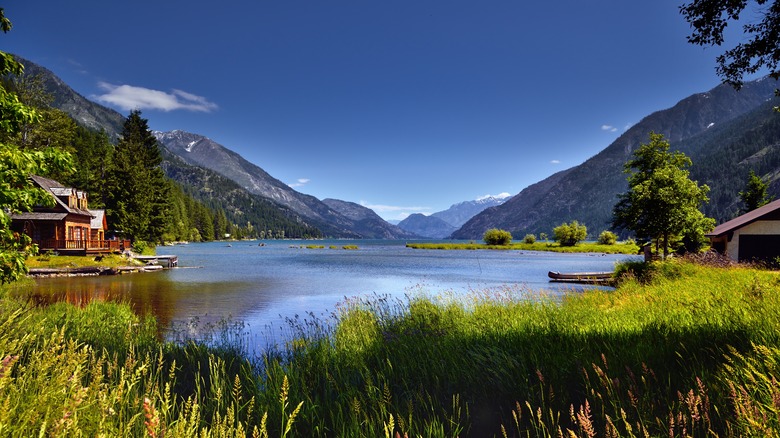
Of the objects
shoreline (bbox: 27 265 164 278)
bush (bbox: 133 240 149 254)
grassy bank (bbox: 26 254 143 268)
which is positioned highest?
bush (bbox: 133 240 149 254)

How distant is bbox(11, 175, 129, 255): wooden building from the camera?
42469mm

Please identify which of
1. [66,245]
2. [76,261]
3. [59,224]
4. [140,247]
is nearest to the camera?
[76,261]

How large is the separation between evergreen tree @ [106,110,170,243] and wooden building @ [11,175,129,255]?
575 cm

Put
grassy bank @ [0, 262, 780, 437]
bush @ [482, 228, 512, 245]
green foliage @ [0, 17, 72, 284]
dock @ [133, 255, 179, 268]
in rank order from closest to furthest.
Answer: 1. grassy bank @ [0, 262, 780, 437]
2. green foliage @ [0, 17, 72, 284]
3. dock @ [133, 255, 179, 268]
4. bush @ [482, 228, 512, 245]

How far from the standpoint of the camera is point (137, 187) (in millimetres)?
54938

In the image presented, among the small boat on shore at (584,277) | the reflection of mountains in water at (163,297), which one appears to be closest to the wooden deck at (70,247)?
the reflection of mountains in water at (163,297)

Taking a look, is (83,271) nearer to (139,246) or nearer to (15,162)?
(139,246)

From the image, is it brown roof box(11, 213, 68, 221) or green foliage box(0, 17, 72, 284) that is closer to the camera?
green foliage box(0, 17, 72, 284)

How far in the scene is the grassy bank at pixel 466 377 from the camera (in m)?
4.24

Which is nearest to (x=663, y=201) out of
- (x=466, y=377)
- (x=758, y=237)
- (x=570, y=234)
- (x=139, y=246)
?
(x=758, y=237)

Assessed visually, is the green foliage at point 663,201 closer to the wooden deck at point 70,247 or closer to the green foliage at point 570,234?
the wooden deck at point 70,247

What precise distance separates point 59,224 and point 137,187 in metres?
12.1

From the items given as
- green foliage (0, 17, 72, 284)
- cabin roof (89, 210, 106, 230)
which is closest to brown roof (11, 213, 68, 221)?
cabin roof (89, 210, 106, 230)

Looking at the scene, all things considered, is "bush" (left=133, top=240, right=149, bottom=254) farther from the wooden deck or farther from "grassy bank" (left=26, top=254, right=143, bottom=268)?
"grassy bank" (left=26, top=254, right=143, bottom=268)
